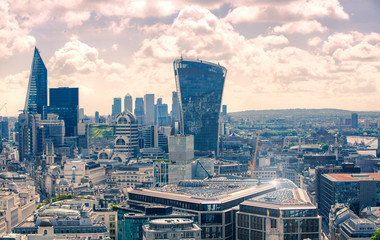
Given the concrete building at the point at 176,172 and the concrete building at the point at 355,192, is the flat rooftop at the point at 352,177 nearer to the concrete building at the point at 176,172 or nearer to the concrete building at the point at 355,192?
the concrete building at the point at 355,192

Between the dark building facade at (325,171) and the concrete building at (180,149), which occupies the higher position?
the concrete building at (180,149)

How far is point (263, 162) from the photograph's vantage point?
193 m

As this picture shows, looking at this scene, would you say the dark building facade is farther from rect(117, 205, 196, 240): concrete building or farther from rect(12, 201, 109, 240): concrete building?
rect(12, 201, 109, 240): concrete building

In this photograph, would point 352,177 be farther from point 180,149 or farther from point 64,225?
point 64,225

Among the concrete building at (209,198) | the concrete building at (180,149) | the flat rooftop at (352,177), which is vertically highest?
the concrete building at (180,149)

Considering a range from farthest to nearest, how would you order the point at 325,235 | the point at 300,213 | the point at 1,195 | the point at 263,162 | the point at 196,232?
the point at 263,162 < the point at 1,195 < the point at 325,235 < the point at 300,213 < the point at 196,232

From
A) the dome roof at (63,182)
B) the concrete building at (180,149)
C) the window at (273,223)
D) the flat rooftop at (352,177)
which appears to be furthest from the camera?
the dome roof at (63,182)

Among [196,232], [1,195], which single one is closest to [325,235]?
[196,232]

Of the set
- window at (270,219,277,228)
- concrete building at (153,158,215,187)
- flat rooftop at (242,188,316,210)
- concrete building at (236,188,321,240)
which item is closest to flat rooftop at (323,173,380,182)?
flat rooftop at (242,188,316,210)

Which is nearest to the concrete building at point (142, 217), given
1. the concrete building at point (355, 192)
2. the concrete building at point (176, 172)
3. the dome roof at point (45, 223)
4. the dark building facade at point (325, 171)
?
the dome roof at point (45, 223)

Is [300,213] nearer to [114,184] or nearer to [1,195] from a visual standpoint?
[1,195]

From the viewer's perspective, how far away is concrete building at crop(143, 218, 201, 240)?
78.1 metres

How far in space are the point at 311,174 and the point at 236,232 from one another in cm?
7358

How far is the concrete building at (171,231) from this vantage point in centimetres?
7812
